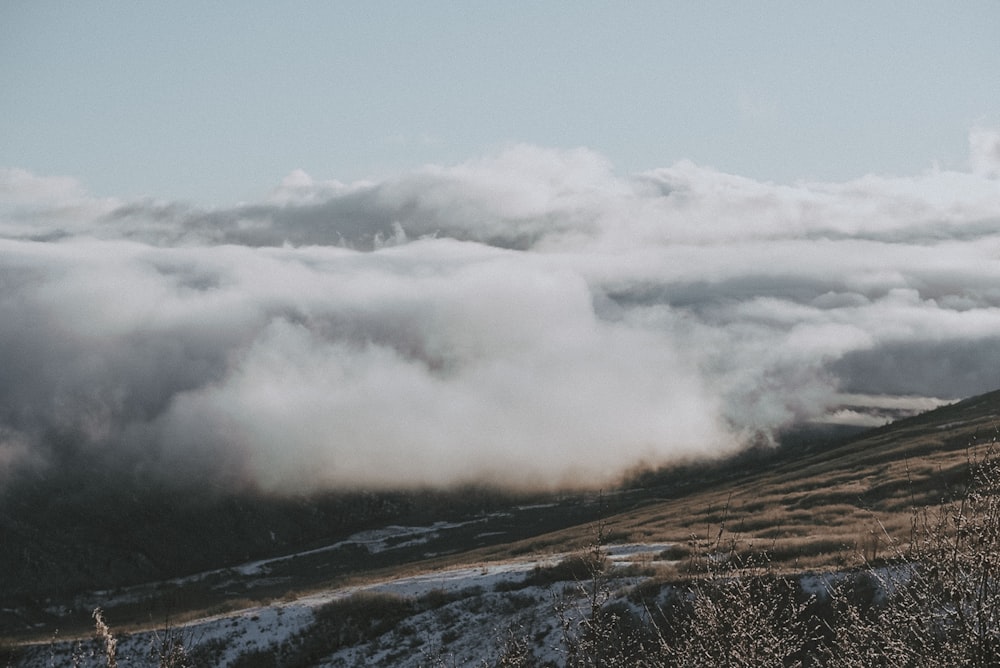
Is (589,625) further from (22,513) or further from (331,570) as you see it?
(22,513)

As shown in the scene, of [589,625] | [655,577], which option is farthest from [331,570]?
[589,625]

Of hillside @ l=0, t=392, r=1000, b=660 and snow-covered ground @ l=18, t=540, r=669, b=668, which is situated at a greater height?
snow-covered ground @ l=18, t=540, r=669, b=668

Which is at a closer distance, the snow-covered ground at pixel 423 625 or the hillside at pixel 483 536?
the snow-covered ground at pixel 423 625

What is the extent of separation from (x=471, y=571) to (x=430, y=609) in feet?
24.0

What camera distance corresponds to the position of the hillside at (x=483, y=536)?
135 feet

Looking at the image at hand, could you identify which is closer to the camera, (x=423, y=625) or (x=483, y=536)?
(x=423, y=625)

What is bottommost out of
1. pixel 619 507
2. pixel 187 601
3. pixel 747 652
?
pixel 619 507

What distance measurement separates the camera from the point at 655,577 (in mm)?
32438

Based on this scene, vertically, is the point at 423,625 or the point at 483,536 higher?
the point at 423,625

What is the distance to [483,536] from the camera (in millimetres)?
126562

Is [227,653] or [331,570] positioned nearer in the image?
[227,653]

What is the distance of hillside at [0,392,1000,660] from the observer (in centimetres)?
4125

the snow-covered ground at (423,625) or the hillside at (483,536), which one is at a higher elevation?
the snow-covered ground at (423,625)

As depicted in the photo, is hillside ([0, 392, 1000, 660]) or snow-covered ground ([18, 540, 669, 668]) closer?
snow-covered ground ([18, 540, 669, 668])
